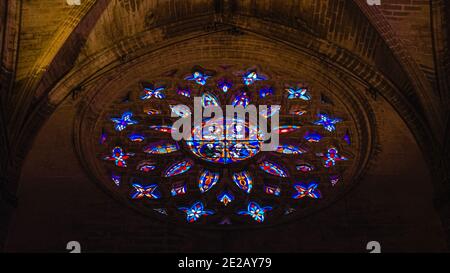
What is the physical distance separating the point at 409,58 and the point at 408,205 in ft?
7.53

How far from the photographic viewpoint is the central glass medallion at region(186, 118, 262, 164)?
50.9ft

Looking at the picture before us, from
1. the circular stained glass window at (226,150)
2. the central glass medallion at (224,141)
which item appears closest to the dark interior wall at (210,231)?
the circular stained glass window at (226,150)

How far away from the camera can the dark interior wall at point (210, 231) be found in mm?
13906

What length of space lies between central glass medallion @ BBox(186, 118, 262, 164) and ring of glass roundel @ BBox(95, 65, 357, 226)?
0.02 m

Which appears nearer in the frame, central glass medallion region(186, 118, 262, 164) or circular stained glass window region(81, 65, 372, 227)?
circular stained glass window region(81, 65, 372, 227)

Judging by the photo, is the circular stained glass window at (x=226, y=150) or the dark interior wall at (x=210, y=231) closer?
the dark interior wall at (x=210, y=231)

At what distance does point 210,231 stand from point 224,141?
2134 mm

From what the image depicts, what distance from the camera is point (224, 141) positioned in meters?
15.8

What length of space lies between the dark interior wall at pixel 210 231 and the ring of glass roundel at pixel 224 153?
34 centimetres

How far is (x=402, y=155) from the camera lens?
1505 centimetres

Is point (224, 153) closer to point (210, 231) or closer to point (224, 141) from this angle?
point (224, 141)

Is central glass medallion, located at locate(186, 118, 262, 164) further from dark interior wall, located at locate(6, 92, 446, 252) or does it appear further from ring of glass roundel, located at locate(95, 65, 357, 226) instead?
dark interior wall, located at locate(6, 92, 446, 252)

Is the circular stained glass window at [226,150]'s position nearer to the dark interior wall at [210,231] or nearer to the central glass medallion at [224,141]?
the central glass medallion at [224,141]

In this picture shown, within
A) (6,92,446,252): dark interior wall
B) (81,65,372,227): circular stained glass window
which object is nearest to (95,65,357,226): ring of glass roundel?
(81,65,372,227): circular stained glass window
